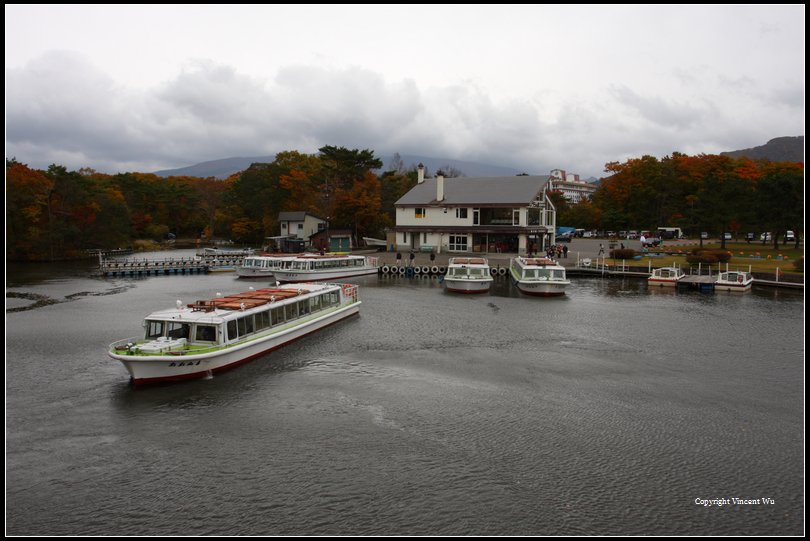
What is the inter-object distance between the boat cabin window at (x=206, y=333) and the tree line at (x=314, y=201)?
62852mm

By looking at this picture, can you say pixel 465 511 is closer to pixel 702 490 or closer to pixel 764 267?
pixel 702 490

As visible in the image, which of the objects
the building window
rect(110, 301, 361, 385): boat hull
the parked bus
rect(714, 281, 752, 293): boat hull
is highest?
the parked bus

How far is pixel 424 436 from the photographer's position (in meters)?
18.1

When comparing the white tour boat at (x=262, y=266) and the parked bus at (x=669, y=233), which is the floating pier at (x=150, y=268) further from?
Result: the parked bus at (x=669, y=233)

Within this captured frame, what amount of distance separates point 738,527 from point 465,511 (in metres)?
6.84

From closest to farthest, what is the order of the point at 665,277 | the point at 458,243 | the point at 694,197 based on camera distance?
the point at 665,277 → the point at 458,243 → the point at 694,197

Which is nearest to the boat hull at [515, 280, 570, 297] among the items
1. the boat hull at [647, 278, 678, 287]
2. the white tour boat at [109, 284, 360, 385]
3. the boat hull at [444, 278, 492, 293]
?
the boat hull at [444, 278, 492, 293]

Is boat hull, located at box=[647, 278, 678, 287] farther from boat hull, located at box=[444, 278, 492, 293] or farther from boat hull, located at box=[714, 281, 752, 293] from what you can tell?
boat hull, located at box=[444, 278, 492, 293]

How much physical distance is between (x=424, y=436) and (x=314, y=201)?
92165 mm

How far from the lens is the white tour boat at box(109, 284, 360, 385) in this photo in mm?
22266

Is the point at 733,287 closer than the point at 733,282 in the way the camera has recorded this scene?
Yes

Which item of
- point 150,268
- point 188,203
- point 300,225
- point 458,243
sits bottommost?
point 150,268

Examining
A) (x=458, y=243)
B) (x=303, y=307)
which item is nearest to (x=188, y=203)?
(x=458, y=243)

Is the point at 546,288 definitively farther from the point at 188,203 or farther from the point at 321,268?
the point at 188,203
